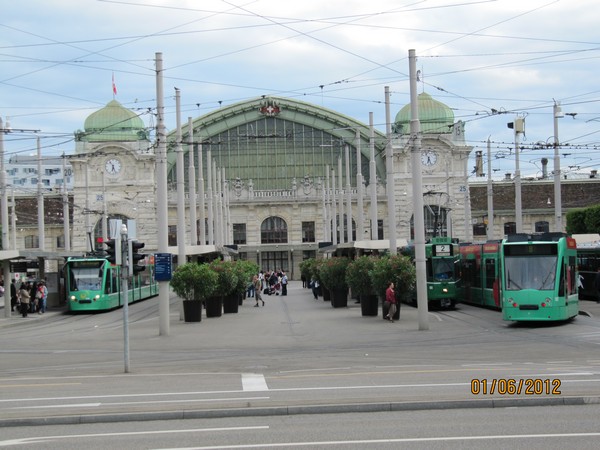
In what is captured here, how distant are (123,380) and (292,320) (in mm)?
20908

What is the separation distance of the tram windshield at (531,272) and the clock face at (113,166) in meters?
81.5

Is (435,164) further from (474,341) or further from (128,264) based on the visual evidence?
(128,264)

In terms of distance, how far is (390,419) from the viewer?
13188mm

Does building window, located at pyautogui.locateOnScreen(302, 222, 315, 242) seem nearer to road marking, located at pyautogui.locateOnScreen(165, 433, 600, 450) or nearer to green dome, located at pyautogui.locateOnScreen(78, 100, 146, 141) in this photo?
green dome, located at pyautogui.locateOnScreen(78, 100, 146, 141)

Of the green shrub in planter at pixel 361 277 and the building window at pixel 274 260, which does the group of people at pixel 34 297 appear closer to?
the green shrub in planter at pixel 361 277

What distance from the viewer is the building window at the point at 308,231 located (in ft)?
372

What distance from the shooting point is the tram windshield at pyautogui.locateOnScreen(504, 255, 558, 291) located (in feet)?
103

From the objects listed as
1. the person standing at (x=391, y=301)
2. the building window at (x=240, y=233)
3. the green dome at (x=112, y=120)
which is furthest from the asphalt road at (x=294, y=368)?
the building window at (x=240, y=233)

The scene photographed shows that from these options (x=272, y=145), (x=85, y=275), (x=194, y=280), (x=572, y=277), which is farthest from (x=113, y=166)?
(x=572, y=277)

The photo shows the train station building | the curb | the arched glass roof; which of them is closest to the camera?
the curb

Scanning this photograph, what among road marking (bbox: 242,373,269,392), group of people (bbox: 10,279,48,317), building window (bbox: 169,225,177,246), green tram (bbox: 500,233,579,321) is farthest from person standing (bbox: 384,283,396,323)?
building window (bbox: 169,225,177,246)
